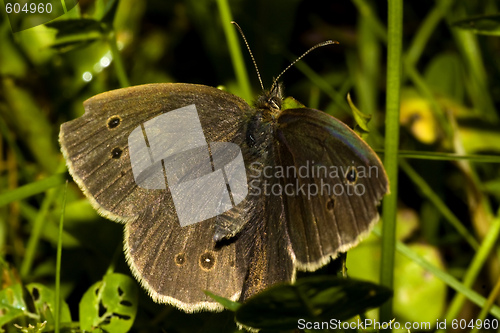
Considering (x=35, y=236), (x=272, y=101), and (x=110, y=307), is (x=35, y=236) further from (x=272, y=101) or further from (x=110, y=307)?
(x=272, y=101)

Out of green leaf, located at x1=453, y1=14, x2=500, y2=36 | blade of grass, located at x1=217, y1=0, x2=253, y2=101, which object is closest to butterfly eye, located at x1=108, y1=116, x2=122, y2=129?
blade of grass, located at x1=217, y1=0, x2=253, y2=101

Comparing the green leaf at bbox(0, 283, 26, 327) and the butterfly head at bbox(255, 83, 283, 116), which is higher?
the butterfly head at bbox(255, 83, 283, 116)

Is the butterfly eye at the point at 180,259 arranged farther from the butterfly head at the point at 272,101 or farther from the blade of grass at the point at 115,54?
the blade of grass at the point at 115,54

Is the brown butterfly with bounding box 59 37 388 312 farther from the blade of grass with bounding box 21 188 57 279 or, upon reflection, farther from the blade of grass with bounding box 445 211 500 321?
the blade of grass with bounding box 445 211 500 321

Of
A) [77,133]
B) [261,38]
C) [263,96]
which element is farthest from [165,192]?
[261,38]

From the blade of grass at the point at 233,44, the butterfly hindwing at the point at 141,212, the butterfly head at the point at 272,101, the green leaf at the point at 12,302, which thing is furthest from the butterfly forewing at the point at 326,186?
the green leaf at the point at 12,302

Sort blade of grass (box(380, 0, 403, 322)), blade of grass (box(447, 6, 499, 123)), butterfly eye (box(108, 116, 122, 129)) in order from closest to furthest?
1. blade of grass (box(380, 0, 403, 322))
2. butterfly eye (box(108, 116, 122, 129))
3. blade of grass (box(447, 6, 499, 123))
